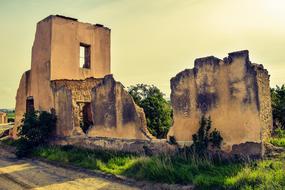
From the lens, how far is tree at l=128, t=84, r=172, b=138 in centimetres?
1348

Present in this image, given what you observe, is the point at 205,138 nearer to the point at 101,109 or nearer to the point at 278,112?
the point at 278,112

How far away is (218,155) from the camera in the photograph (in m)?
8.02

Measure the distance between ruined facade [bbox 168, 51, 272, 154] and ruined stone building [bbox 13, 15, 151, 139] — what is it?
6.24ft

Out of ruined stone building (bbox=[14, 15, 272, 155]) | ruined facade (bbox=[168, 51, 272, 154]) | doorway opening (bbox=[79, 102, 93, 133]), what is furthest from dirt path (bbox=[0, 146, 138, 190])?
doorway opening (bbox=[79, 102, 93, 133])

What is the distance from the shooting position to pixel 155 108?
13875mm

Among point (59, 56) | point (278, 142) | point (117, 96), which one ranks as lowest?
point (278, 142)

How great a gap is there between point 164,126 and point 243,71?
632cm

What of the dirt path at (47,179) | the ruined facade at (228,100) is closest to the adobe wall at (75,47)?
the dirt path at (47,179)

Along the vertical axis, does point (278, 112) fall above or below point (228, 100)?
below

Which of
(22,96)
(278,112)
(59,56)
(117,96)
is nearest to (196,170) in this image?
(278,112)

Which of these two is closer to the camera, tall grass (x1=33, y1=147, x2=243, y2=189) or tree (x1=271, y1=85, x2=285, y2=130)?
tall grass (x1=33, y1=147, x2=243, y2=189)

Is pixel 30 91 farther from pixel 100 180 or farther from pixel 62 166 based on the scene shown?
pixel 100 180

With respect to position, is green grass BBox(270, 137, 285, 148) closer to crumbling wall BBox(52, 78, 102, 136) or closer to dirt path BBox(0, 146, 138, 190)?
dirt path BBox(0, 146, 138, 190)

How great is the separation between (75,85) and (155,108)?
3.84m
